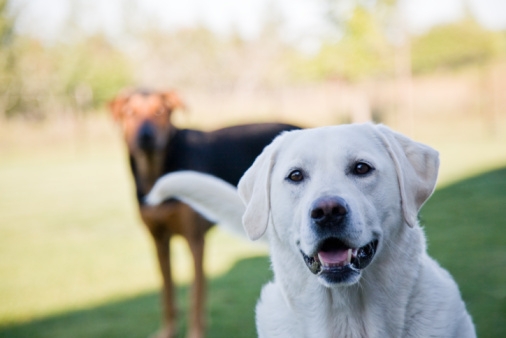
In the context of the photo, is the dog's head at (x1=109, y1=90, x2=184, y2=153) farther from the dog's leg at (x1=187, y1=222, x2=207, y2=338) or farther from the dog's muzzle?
the dog's muzzle

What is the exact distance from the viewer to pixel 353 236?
1768mm

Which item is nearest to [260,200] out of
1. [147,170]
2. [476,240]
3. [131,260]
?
[147,170]

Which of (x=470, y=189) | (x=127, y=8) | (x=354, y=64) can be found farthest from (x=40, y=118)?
(x=470, y=189)

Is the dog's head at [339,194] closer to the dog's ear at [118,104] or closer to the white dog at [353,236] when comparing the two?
the white dog at [353,236]

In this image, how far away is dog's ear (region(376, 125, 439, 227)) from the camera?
1.91 m

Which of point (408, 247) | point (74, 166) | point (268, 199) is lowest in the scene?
point (74, 166)

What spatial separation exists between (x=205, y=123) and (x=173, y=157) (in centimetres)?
1853

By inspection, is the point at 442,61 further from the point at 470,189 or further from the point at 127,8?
the point at 127,8

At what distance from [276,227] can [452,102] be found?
57.7ft

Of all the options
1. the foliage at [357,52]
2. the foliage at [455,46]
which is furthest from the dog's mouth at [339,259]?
the foliage at [455,46]

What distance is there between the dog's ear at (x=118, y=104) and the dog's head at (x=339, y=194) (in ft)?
9.13

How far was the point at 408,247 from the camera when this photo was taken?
77.2 inches

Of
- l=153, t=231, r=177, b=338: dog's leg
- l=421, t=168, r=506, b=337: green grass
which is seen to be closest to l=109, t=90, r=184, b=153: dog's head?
l=153, t=231, r=177, b=338: dog's leg

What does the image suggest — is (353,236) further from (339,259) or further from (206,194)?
(206,194)
